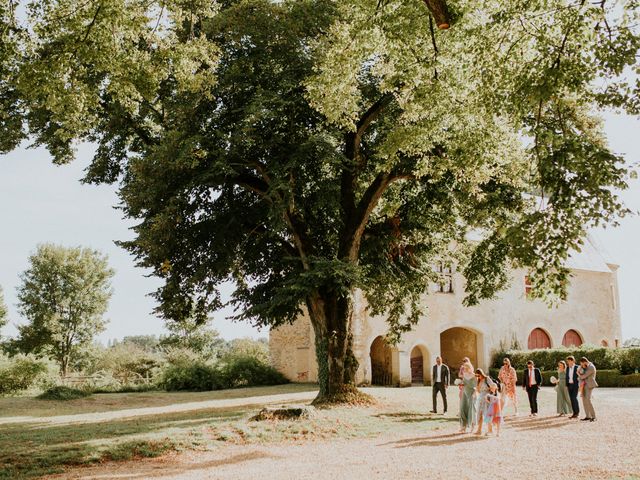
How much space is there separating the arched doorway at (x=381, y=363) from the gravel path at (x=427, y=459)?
15.8 metres

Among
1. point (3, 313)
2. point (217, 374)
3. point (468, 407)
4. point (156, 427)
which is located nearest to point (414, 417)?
point (468, 407)

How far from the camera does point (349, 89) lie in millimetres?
12352

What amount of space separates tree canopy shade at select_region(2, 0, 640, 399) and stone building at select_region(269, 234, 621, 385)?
306 inches

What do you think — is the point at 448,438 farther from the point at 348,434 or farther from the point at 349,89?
the point at 349,89

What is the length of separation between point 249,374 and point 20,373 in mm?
10972

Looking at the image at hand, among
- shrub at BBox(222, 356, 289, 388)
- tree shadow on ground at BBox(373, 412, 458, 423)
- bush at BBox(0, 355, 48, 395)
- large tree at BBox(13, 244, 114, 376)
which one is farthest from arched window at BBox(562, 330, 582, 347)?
large tree at BBox(13, 244, 114, 376)

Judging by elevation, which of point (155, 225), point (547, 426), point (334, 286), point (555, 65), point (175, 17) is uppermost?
point (175, 17)

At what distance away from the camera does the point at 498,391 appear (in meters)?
13.5

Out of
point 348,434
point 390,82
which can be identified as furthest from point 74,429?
point 390,82

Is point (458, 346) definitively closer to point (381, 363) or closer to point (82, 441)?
point (381, 363)

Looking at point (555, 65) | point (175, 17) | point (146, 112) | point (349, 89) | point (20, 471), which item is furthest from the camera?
point (146, 112)

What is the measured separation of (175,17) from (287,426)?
9.34 m

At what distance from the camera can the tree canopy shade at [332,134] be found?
27.0ft

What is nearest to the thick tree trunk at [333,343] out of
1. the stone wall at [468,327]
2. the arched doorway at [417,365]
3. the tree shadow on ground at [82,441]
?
the tree shadow on ground at [82,441]
